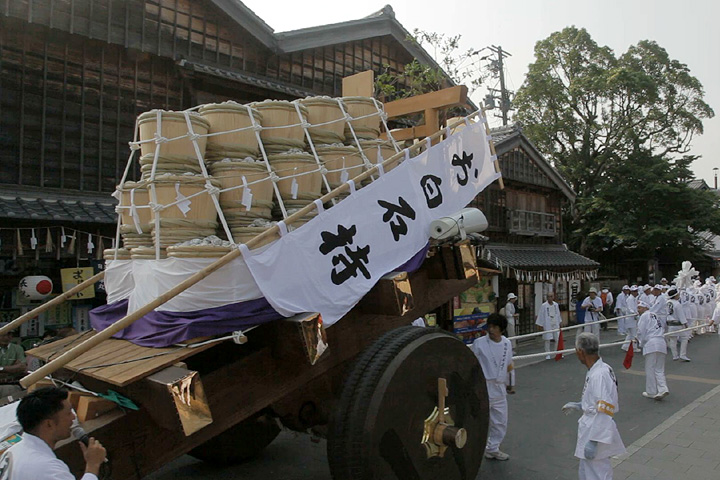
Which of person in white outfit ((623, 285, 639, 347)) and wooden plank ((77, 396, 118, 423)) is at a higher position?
wooden plank ((77, 396, 118, 423))

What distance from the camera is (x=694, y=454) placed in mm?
5809

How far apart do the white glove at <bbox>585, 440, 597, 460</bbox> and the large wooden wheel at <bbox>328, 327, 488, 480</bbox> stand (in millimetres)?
873

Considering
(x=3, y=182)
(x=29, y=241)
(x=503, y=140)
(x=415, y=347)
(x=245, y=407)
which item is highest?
(x=503, y=140)

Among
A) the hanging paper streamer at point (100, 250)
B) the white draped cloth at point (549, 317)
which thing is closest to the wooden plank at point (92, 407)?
the hanging paper streamer at point (100, 250)

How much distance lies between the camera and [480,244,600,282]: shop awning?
1536 cm

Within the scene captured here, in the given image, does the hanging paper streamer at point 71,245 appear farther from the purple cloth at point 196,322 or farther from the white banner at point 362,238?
the white banner at point 362,238

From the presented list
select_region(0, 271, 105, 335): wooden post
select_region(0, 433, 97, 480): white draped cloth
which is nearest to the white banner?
select_region(0, 433, 97, 480): white draped cloth

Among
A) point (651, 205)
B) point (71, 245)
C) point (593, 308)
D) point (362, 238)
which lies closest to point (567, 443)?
point (362, 238)

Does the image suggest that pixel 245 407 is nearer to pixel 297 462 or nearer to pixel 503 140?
pixel 297 462

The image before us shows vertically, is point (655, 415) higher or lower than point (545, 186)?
lower

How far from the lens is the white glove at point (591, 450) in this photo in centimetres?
409

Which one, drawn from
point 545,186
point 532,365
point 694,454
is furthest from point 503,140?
point 694,454

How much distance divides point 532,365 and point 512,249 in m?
6.11

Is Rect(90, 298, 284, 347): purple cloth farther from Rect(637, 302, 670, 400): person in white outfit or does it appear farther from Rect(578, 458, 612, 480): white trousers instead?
Rect(637, 302, 670, 400): person in white outfit
